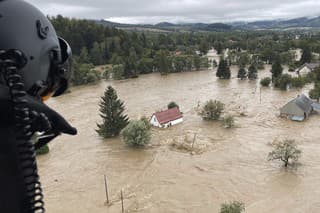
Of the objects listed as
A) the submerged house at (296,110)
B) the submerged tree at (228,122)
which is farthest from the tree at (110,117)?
the submerged house at (296,110)

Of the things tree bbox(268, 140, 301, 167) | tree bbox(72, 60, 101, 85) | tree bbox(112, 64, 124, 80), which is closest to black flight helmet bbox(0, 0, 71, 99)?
tree bbox(268, 140, 301, 167)

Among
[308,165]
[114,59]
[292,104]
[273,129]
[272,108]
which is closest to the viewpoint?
[308,165]

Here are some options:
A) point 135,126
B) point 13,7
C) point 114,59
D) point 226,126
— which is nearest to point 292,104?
point 226,126

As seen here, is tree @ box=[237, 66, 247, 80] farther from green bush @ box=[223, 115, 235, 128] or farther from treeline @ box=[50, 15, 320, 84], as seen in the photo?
green bush @ box=[223, 115, 235, 128]

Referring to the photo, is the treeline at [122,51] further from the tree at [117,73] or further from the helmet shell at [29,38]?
the helmet shell at [29,38]

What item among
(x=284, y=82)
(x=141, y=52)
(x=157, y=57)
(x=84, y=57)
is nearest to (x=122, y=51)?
(x=141, y=52)

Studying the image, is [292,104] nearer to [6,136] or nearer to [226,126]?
[226,126]

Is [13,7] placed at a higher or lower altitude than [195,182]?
higher

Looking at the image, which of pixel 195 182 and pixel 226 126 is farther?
pixel 226 126
